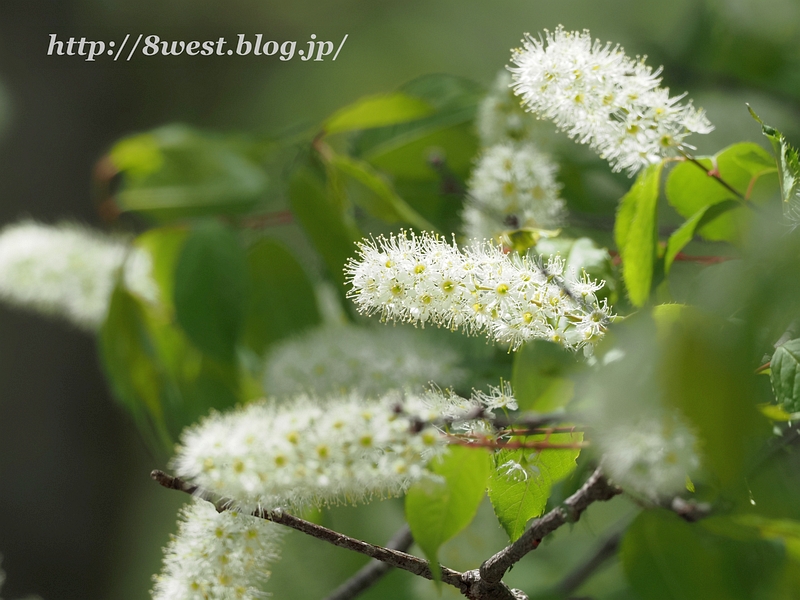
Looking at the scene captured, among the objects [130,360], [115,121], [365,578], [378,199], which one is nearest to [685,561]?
[365,578]

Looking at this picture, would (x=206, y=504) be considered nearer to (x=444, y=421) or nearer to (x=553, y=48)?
(x=444, y=421)

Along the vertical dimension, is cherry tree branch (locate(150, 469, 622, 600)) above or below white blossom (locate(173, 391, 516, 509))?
below

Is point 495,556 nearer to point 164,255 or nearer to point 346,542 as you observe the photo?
point 346,542

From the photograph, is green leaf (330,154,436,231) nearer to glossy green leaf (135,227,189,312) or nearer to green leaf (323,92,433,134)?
green leaf (323,92,433,134)

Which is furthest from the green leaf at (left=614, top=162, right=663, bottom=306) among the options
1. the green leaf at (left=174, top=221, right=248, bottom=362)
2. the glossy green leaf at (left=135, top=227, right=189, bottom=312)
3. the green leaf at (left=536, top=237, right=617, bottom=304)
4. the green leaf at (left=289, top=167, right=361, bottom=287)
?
the glossy green leaf at (left=135, top=227, right=189, bottom=312)

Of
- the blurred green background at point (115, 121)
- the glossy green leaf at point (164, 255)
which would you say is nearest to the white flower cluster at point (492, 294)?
the glossy green leaf at point (164, 255)

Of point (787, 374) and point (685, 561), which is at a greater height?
point (787, 374)

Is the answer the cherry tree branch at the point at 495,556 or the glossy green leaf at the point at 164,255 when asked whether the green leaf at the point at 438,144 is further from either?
the cherry tree branch at the point at 495,556

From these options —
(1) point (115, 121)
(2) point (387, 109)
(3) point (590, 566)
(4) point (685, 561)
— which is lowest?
(3) point (590, 566)
